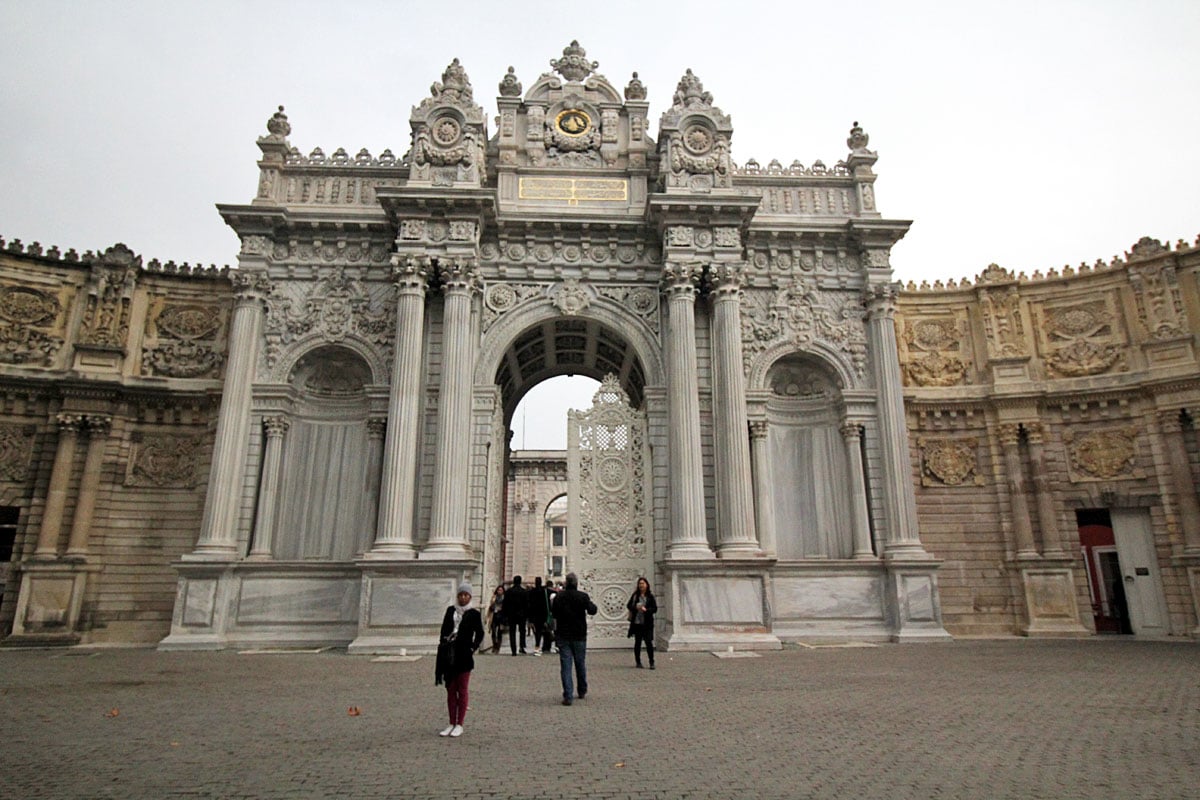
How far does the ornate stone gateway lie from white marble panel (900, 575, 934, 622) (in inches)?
259

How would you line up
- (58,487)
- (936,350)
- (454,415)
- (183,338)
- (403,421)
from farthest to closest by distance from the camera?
(936,350) → (183,338) → (58,487) → (454,415) → (403,421)

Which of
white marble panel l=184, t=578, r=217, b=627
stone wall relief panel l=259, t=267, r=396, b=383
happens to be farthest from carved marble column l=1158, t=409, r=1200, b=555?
white marble panel l=184, t=578, r=217, b=627

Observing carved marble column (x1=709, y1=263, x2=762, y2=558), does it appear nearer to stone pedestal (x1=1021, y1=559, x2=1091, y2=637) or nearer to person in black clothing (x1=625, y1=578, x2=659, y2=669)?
person in black clothing (x1=625, y1=578, x2=659, y2=669)

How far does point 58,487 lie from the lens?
21.9m

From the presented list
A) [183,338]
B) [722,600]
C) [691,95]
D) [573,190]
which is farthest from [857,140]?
[183,338]

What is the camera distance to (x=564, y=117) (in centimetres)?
2322

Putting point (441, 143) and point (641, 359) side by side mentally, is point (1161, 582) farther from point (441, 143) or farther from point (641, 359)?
point (441, 143)

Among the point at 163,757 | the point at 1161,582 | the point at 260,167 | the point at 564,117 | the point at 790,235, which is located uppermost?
the point at 564,117

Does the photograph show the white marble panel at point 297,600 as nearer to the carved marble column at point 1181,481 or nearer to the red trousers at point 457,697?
the red trousers at point 457,697

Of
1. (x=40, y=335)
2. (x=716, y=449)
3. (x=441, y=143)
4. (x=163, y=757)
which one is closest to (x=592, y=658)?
(x=716, y=449)

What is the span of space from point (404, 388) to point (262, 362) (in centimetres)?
458

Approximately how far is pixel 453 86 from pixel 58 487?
16.4 meters

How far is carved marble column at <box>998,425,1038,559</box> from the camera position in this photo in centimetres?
2291

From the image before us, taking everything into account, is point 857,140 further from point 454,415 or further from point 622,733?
point 622,733
